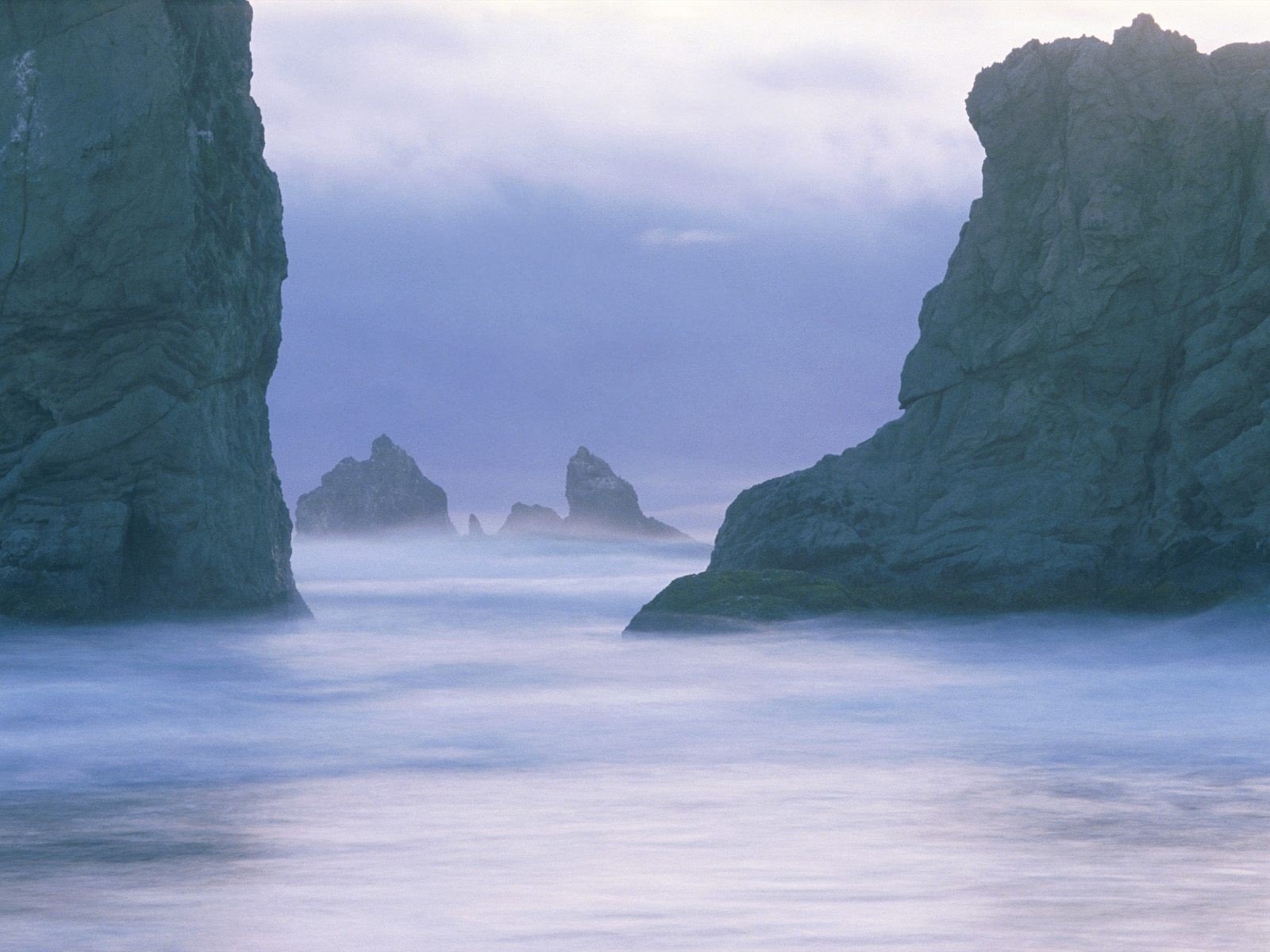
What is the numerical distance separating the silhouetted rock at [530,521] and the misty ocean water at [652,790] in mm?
55768

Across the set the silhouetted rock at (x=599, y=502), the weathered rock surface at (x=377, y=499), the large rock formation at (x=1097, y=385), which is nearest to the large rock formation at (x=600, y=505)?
the silhouetted rock at (x=599, y=502)

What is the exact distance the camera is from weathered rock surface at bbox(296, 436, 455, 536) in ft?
257

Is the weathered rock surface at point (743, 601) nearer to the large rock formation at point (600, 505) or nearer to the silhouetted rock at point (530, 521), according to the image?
the large rock formation at point (600, 505)

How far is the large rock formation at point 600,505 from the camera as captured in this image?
245ft

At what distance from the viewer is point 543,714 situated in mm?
18016

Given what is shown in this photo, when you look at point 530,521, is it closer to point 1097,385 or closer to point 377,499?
point 377,499

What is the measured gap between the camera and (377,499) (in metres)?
78.6

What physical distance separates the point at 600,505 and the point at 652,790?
62.6 meters

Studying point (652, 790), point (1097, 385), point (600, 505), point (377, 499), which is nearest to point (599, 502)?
point (600, 505)

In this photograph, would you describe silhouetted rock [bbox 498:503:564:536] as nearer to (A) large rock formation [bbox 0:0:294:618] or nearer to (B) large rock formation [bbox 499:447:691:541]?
(B) large rock formation [bbox 499:447:691:541]

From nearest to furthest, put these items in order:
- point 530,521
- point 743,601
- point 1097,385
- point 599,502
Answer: point 743,601
point 1097,385
point 599,502
point 530,521

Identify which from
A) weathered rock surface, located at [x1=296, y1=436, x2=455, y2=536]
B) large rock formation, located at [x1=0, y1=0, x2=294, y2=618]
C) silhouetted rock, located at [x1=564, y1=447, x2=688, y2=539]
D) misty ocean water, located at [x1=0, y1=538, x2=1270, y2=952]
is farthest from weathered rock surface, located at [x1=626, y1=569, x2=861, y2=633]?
weathered rock surface, located at [x1=296, y1=436, x2=455, y2=536]

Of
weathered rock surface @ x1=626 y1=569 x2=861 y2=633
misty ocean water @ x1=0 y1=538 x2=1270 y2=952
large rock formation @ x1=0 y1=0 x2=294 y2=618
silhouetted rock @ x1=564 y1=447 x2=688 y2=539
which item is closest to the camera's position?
misty ocean water @ x1=0 y1=538 x2=1270 y2=952

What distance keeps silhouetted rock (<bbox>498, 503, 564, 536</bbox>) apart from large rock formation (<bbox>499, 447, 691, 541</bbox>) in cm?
581
